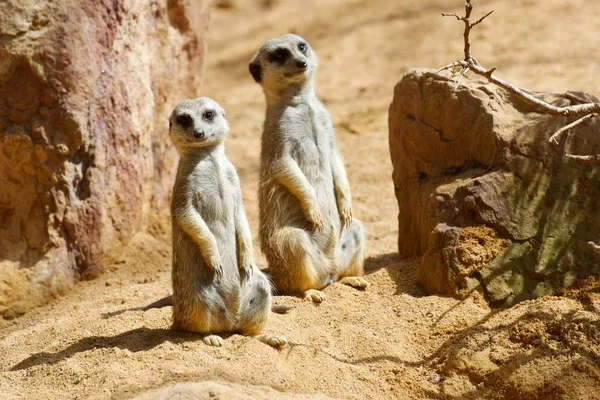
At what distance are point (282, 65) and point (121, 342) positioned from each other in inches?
77.1

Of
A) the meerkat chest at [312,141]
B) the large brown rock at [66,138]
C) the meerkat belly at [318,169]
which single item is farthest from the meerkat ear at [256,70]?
the large brown rock at [66,138]

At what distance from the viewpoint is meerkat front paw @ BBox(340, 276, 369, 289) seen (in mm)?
4637

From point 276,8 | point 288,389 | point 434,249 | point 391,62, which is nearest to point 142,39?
point 434,249

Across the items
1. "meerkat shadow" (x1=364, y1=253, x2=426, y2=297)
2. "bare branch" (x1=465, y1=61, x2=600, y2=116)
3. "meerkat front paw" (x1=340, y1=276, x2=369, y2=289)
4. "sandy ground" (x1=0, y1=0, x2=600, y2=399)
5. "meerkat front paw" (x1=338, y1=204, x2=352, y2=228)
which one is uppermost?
"bare branch" (x1=465, y1=61, x2=600, y2=116)

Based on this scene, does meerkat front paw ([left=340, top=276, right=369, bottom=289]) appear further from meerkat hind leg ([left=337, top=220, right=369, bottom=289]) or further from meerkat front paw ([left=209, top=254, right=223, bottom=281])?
meerkat front paw ([left=209, top=254, right=223, bottom=281])

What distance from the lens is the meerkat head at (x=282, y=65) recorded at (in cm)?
491

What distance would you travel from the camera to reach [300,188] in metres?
4.76

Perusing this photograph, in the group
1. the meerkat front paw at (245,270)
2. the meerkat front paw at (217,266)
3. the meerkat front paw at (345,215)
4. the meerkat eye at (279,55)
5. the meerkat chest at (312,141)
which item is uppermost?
the meerkat eye at (279,55)

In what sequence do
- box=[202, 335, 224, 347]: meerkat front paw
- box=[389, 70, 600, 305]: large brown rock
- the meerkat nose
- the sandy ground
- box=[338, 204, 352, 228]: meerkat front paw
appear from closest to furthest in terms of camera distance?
1. the sandy ground
2. box=[202, 335, 224, 347]: meerkat front paw
3. the meerkat nose
4. box=[389, 70, 600, 305]: large brown rock
5. box=[338, 204, 352, 228]: meerkat front paw

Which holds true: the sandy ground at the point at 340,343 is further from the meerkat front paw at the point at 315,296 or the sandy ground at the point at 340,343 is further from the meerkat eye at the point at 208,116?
the meerkat eye at the point at 208,116

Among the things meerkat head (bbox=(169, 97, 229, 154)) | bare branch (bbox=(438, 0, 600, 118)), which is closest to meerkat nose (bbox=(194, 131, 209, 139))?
meerkat head (bbox=(169, 97, 229, 154))

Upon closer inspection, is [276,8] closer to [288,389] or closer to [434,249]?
[434,249]

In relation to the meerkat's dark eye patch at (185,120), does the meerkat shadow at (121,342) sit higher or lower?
lower

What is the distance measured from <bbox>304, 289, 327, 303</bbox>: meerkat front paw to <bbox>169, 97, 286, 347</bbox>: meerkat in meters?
0.57
